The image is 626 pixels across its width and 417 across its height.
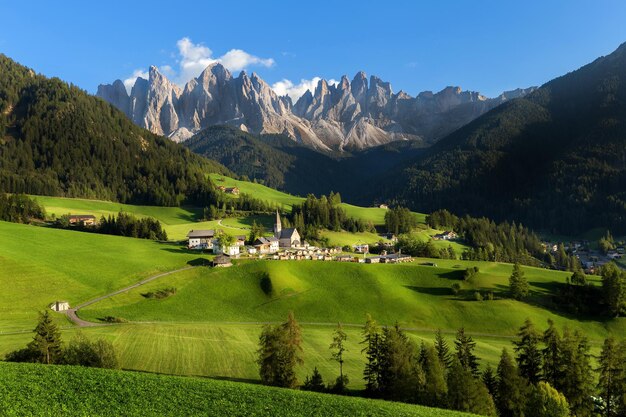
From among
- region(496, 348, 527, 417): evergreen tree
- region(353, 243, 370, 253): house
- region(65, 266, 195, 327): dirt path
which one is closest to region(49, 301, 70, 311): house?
region(65, 266, 195, 327): dirt path

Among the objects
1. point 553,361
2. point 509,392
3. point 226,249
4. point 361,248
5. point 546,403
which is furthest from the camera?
point 361,248

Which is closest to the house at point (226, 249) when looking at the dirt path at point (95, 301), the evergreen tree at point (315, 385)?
the dirt path at point (95, 301)

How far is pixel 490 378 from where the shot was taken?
2037 inches

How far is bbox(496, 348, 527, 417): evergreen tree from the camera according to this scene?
48.4 meters

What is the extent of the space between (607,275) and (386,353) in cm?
7514

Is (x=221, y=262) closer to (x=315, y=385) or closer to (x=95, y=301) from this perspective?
(x=95, y=301)

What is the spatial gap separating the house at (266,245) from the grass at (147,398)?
331 feet

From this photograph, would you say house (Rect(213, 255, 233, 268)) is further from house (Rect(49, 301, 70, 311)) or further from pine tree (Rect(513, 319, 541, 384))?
pine tree (Rect(513, 319, 541, 384))

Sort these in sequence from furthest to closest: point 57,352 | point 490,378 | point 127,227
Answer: point 127,227 → point 57,352 → point 490,378

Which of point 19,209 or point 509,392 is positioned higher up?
point 19,209

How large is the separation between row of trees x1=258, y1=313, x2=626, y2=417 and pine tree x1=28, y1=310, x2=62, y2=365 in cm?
2560

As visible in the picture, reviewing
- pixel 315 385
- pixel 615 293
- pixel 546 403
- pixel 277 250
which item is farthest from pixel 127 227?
pixel 615 293

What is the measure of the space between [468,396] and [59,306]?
79188mm

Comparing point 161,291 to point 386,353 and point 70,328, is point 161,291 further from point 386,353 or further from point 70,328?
point 386,353
